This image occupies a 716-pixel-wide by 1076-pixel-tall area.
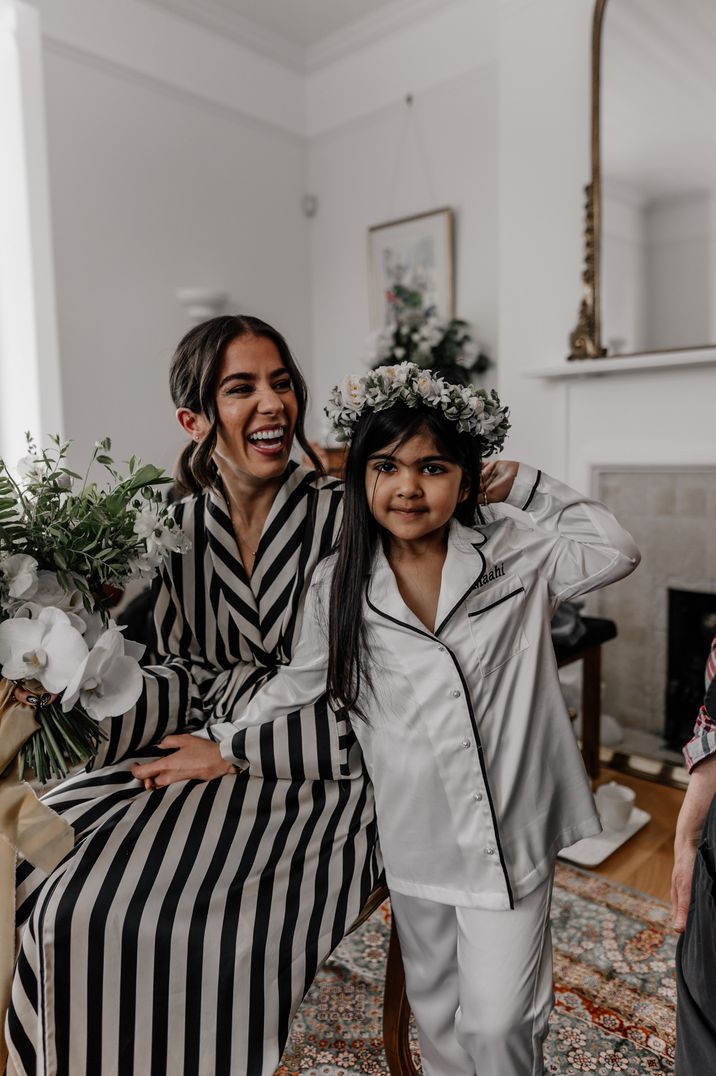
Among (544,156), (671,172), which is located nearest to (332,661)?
(671,172)

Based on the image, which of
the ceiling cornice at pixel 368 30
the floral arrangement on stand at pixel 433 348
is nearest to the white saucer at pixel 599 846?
the floral arrangement on stand at pixel 433 348

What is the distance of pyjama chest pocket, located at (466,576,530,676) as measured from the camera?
1163 millimetres

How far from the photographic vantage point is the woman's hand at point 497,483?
128cm

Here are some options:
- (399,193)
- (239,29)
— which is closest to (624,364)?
(399,193)

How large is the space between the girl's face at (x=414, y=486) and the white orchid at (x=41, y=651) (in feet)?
1.57

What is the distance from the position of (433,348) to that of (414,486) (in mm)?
2601

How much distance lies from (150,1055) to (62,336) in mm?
3078

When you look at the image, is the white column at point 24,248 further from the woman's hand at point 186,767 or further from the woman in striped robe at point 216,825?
the woman's hand at point 186,767

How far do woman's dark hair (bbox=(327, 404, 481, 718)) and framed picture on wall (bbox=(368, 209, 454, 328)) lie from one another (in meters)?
2.79

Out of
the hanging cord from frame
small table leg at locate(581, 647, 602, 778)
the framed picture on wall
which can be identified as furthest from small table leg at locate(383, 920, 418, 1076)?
the hanging cord from frame

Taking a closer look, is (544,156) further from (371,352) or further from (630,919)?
(630,919)

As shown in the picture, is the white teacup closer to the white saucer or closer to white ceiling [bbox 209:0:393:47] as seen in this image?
the white saucer

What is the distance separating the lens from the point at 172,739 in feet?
4.09

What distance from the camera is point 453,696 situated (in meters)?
1.13
